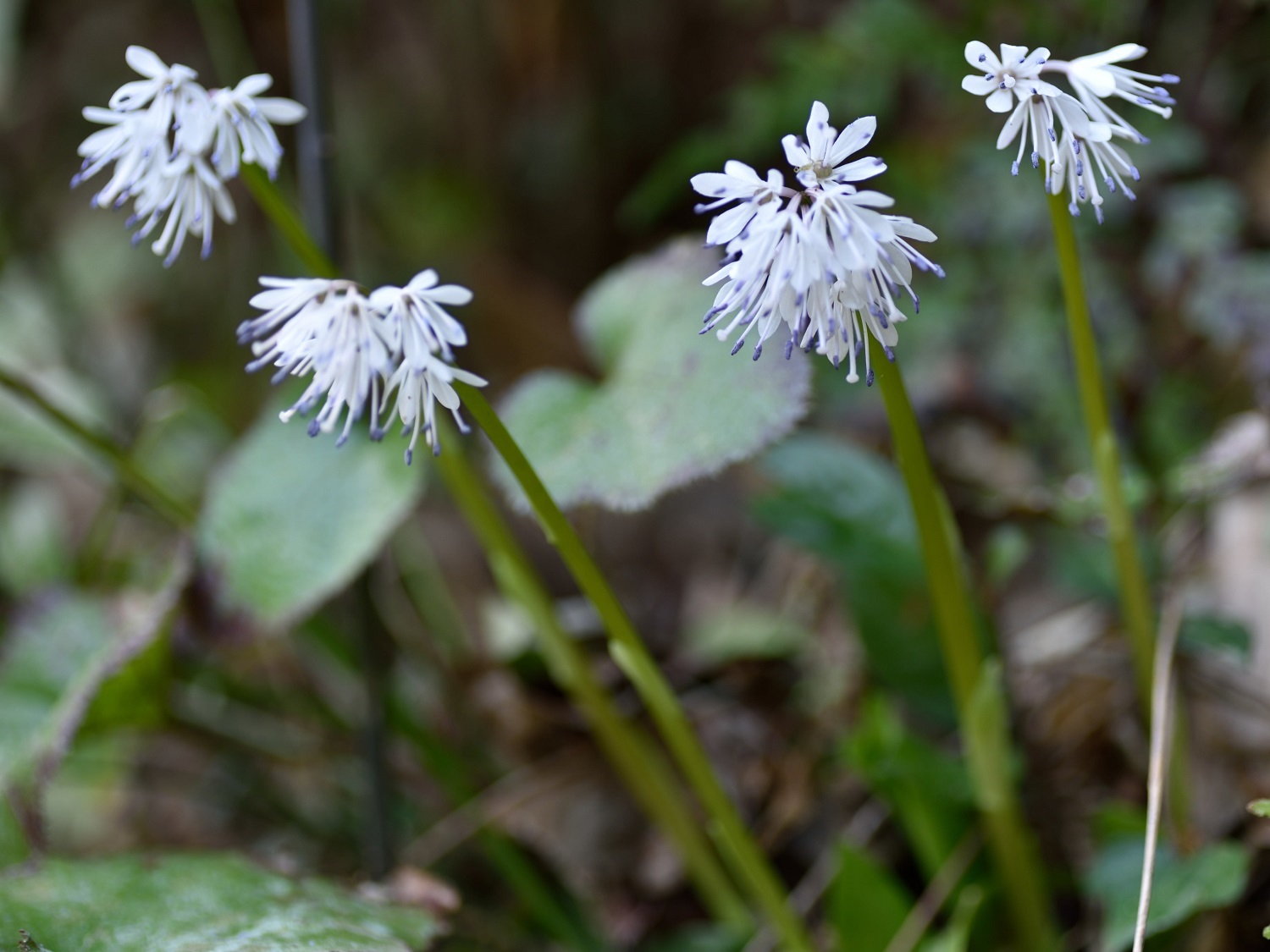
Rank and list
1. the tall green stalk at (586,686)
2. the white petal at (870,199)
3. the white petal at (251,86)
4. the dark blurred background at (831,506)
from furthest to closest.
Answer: the dark blurred background at (831,506)
the tall green stalk at (586,686)
the white petal at (251,86)
the white petal at (870,199)

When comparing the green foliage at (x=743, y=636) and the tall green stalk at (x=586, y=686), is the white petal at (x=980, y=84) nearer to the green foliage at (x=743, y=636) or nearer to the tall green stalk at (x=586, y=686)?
the tall green stalk at (x=586, y=686)

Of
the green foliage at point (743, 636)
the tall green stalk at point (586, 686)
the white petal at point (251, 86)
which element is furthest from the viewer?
the green foliage at point (743, 636)

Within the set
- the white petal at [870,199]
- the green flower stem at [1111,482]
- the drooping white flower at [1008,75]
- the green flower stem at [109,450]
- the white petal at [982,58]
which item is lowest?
the green flower stem at [1111,482]

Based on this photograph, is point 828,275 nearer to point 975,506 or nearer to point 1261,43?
point 975,506

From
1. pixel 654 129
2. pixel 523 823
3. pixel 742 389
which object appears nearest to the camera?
pixel 742 389

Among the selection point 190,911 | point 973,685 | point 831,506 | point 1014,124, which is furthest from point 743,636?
point 1014,124

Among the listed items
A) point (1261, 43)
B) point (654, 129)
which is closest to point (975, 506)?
point (1261, 43)

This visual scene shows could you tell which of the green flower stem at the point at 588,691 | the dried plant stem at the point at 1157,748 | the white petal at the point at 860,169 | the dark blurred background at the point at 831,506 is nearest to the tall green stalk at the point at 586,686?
the green flower stem at the point at 588,691

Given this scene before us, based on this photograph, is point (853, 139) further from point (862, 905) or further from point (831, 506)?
point (862, 905)
